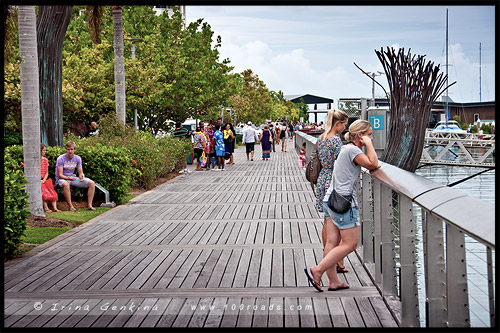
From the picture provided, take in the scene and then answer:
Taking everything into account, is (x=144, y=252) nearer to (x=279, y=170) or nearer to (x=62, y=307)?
(x=62, y=307)

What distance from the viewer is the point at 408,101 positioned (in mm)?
19719

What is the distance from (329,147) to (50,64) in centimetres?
1176

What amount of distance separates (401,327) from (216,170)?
63.2 ft

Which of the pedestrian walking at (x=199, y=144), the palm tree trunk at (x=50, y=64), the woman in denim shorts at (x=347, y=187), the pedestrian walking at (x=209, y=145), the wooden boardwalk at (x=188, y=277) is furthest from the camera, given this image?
the pedestrian walking at (x=209, y=145)

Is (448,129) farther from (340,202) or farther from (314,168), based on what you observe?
(340,202)

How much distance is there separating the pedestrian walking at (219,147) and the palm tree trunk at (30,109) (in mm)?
13153

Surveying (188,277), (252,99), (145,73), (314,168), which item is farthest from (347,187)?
(252,99)

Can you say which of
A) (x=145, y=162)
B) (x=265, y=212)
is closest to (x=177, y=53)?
(x=145, y=162)

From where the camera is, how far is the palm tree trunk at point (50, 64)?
1645 centimetres

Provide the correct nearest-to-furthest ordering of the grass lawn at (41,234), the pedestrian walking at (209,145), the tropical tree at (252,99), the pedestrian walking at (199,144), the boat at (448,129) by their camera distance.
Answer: the grass lawn at (41,234) < the pedestrian walking at (199,144) < the pedestrian walking at (209,145) < the boat at (448,129) < the tropical tree at (252,99)

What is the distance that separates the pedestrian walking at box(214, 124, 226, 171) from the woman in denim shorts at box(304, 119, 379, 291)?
1817 centimetres

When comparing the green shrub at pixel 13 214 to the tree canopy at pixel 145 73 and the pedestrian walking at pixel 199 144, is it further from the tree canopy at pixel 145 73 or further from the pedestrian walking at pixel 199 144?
the pedestrian walking at pixel 199 144

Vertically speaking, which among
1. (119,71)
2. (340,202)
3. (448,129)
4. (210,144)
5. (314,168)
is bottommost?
(340,202)

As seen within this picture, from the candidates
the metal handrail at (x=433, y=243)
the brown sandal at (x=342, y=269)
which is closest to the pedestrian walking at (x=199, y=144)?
the brown sandal at (x=342, y=269)
